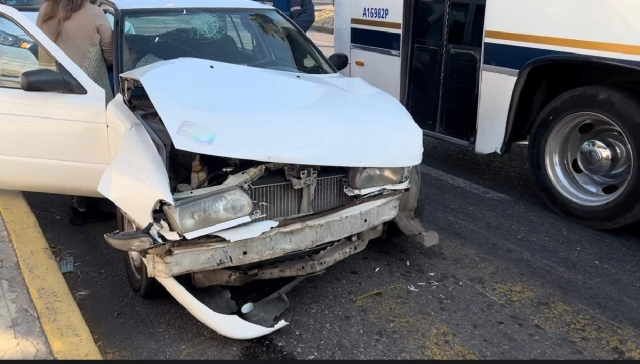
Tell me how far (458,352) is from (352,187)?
1.07m

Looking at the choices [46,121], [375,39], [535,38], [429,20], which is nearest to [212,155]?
[46,121]

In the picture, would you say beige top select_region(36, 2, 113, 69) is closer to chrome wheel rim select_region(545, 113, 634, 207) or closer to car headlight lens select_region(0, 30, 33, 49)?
car headlight lens select_region(0, 30, 33, 49)

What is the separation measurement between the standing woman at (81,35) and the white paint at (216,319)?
206cm

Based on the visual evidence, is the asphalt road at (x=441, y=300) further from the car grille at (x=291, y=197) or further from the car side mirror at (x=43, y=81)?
the car side mirror at (x=43, y=81)

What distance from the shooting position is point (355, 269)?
4152 millimetres

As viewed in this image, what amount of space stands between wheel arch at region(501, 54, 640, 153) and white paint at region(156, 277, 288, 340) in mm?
3155

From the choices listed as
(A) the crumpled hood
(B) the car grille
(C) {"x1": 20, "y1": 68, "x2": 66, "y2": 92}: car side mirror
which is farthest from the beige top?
(B) the car grille

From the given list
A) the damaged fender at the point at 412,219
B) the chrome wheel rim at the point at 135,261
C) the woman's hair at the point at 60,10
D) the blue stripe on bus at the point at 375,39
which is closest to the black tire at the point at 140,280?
the chrome wheel rim at the point at 135,261

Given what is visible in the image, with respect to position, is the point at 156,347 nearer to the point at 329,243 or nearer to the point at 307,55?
the point at 329,243

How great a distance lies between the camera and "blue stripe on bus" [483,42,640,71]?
4902 millimetres

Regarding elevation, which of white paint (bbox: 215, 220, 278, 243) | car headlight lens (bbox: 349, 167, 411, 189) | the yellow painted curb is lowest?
the yellow painted curb

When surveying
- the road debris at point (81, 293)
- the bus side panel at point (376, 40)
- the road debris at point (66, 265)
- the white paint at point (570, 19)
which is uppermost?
the white paint at point (570, 19)

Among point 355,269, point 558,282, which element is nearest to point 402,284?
point 355,269

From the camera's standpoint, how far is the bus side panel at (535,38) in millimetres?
4324
